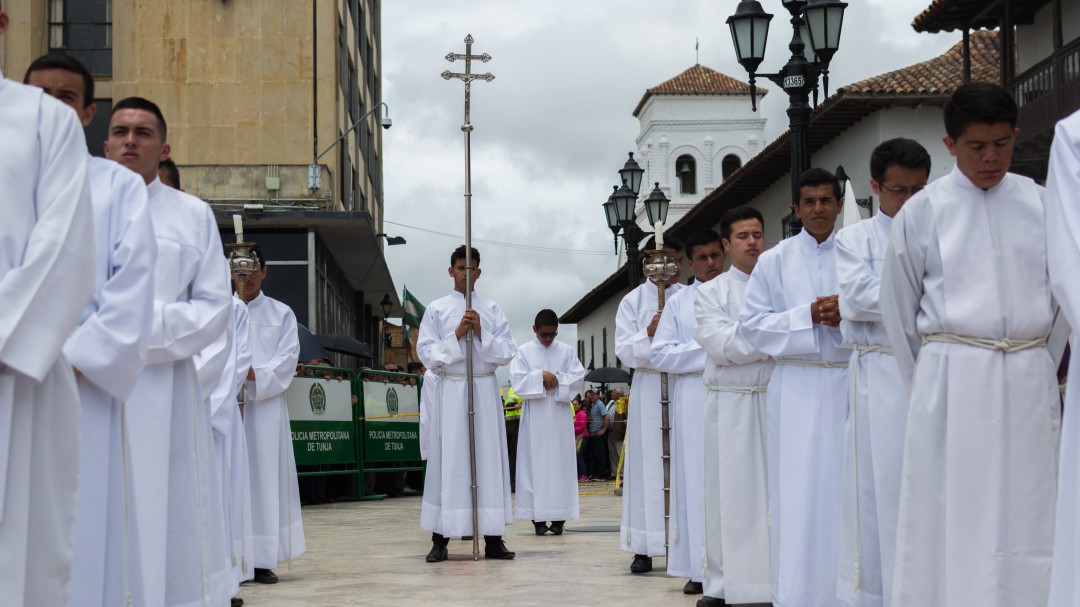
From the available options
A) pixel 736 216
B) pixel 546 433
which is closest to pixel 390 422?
pixel 546 433

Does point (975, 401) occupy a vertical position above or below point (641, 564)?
above

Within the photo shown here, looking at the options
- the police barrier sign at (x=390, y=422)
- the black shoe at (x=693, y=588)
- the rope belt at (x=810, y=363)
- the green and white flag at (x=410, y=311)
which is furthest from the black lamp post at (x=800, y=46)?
Result: the green and white flag at (x=410, y=311)

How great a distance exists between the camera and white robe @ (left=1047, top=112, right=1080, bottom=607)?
440 cm

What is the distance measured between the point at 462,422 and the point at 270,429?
1945 mm

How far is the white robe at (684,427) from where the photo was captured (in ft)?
31.9

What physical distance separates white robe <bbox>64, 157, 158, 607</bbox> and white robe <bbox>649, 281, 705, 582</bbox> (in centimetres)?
499

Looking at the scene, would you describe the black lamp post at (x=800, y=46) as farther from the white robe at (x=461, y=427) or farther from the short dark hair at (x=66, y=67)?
the short dark hair at (x=66, y=67)

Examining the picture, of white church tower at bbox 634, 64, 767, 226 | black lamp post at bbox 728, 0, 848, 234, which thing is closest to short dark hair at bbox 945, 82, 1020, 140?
black lamp post at bbox 728, 0, 848, 234

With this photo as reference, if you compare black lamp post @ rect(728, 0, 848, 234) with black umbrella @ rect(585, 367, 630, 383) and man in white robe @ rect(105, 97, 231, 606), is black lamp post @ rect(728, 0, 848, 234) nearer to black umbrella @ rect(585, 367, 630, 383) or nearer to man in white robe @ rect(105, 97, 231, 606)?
man in white robe @ rect(105, 97, 231, 606)

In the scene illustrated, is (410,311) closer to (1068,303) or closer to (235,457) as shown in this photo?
(235,457)

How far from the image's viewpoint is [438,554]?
1176 centimetres

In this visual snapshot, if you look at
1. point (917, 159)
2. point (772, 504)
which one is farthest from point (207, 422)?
point (917, 159)

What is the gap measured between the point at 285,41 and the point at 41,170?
87.5 ft

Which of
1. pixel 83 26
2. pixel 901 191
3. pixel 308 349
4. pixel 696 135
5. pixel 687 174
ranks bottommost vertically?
pixel 308 349
